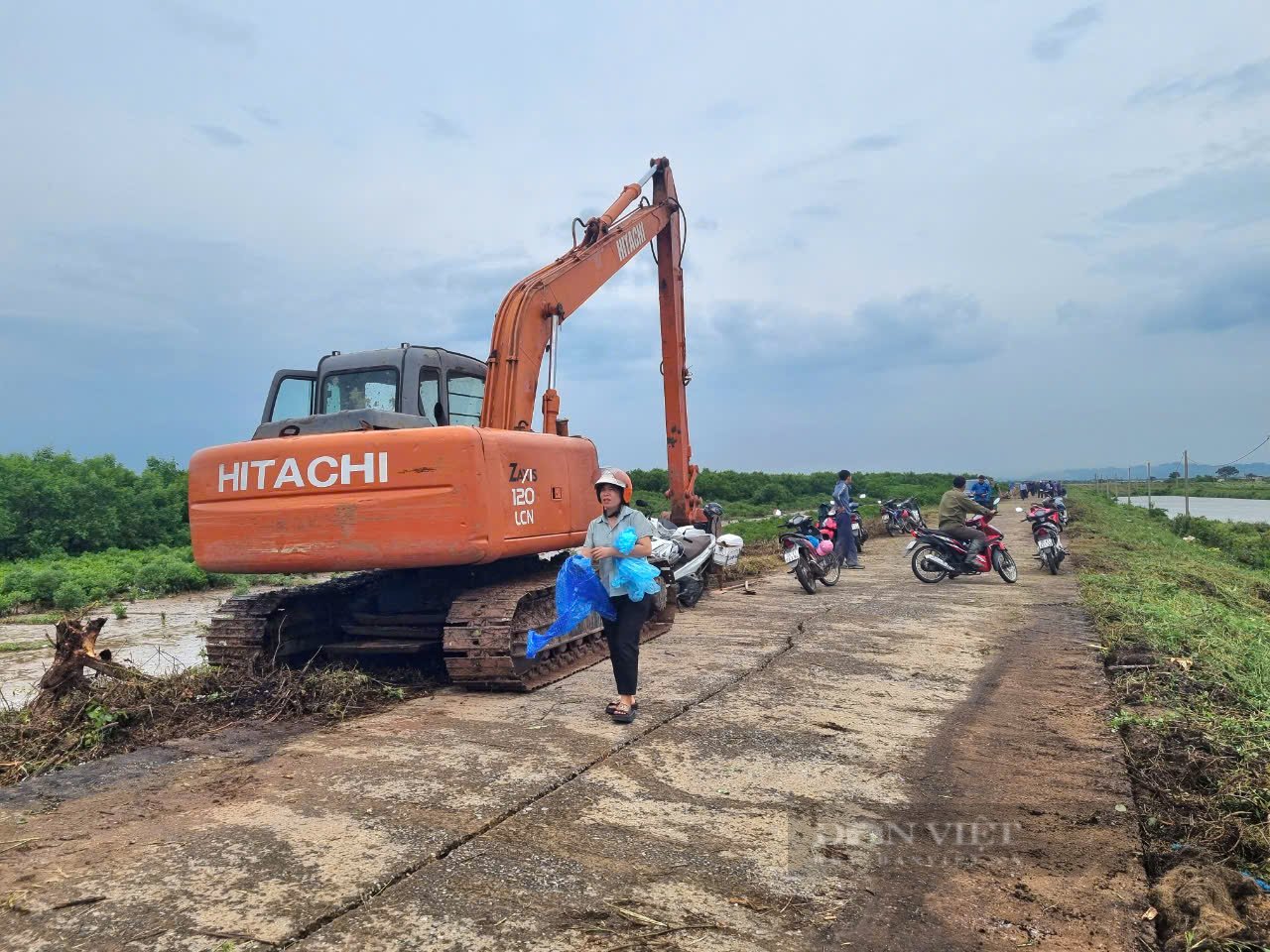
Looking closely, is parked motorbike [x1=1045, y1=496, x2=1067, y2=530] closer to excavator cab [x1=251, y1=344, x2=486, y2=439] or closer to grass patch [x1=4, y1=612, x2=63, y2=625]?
excavator cab [x1=251, y1=344, x2=486, y2=439]

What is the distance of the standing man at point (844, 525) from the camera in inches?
632

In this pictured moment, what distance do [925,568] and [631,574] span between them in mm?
9150

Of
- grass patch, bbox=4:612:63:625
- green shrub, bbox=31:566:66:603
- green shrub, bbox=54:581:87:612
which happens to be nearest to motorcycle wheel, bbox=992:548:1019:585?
grass patch, bbox=4:612:63:625

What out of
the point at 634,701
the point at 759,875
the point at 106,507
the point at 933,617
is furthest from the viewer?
the point at 106,507

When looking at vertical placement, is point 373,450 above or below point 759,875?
above

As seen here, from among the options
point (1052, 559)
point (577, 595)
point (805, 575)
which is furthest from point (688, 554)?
point (1052, 559)

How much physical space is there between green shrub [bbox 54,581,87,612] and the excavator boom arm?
8582 mm

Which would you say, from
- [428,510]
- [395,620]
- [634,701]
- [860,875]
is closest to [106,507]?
[395,620]

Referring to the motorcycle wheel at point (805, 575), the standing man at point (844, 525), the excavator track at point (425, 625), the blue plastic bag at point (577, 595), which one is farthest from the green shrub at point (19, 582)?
the standing man at point (844, 525)

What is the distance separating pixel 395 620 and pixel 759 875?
15.6ft

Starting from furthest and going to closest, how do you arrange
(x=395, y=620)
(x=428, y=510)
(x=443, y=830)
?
(x=395, y=620) → (x=428, y=510) → (x=443, y=830)

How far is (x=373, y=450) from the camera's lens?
6.37 m

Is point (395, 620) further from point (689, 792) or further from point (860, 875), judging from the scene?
point (860, 875)

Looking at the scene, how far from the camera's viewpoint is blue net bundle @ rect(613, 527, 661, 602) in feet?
19.2
